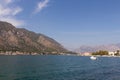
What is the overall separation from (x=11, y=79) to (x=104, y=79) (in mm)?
28341

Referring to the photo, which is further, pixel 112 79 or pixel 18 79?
pixel 112 79

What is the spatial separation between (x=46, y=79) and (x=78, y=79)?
977 cm

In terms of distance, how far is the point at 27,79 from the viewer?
71.2 meters

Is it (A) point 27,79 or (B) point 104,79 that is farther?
(B) point 104,79

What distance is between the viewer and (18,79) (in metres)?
70.8

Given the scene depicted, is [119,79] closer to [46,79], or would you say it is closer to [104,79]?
[104,79]

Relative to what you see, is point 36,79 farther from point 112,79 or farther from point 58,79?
point 112,79

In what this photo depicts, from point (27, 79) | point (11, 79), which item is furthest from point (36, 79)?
point (11, 79)

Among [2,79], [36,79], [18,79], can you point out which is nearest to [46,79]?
[36,79]

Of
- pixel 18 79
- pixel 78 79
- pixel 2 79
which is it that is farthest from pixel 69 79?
pixel 2 79

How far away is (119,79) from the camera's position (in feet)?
250

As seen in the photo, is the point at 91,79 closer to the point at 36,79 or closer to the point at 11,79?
the point at 36,79

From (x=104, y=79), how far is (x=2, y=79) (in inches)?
1215

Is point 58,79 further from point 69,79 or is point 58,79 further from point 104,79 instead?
point 104,79
